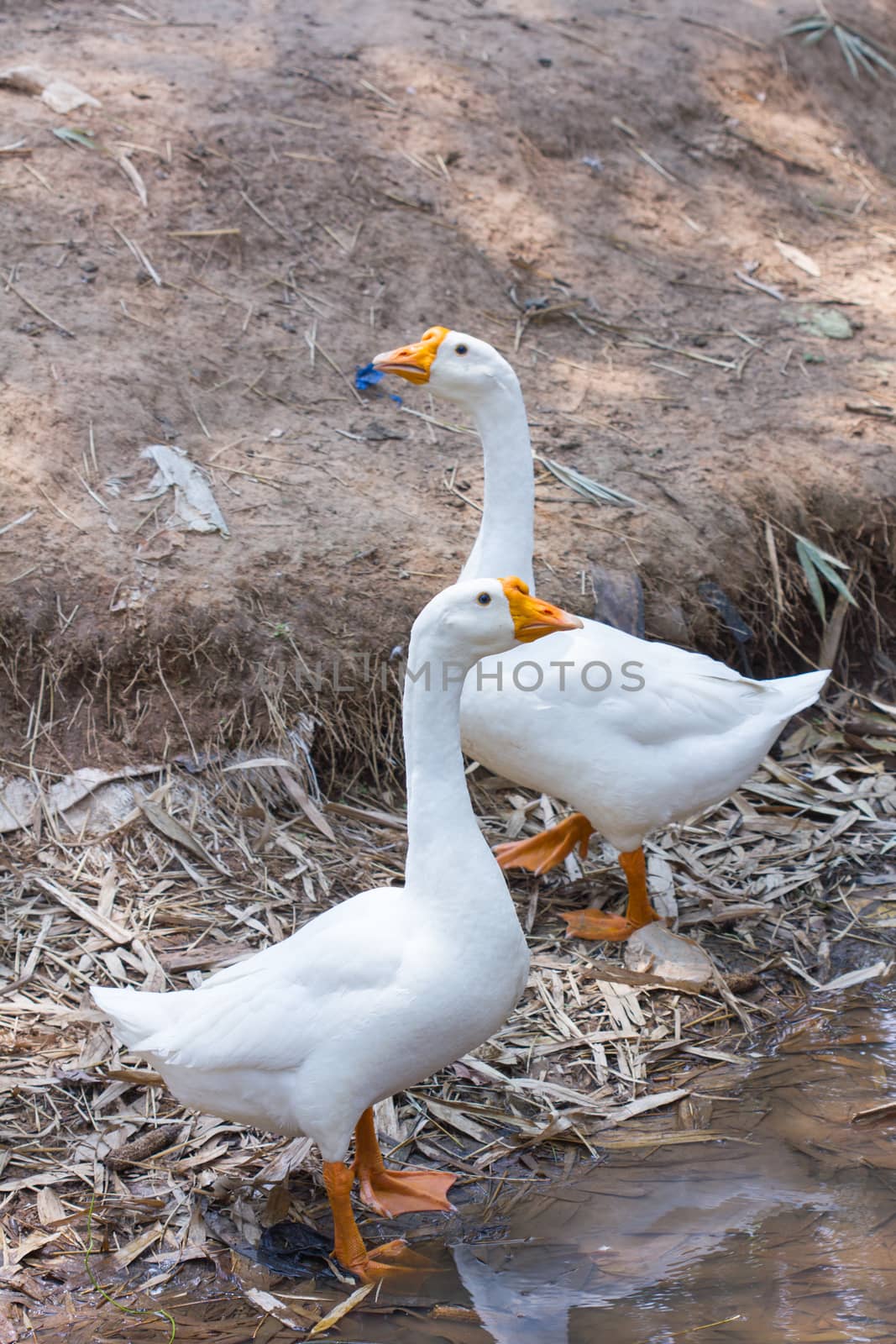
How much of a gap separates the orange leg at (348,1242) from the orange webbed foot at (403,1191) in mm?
177

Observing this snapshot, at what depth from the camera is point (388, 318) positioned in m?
6.25

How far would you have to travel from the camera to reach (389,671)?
496cm

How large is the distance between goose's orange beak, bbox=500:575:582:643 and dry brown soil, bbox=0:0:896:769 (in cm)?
185

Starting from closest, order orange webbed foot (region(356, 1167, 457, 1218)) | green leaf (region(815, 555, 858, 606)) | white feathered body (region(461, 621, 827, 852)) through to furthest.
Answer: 1. orange webbed foot (region(356, 1167, 457, 1218))
2. white feathered body (region(461, 621, 827, 852))
3. green leaf (region(815, 555, 858, 606))

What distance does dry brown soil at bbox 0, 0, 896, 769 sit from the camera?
4.89 metres

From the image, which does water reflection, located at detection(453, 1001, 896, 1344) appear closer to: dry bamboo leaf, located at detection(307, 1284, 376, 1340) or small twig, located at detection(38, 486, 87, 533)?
dry bamboo leaf, located at detection(307, 1284, 376, 1340)

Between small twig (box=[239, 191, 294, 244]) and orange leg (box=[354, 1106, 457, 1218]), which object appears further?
small twig (box=[239, 191, 294, 244])

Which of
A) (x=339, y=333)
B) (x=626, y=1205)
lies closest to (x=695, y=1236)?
(x=626, y=1205)

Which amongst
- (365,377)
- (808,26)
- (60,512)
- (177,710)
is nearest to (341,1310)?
(177,710)

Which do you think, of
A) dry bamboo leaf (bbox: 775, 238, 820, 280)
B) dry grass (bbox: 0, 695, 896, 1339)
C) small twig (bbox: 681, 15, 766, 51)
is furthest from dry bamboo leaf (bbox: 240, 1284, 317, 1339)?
small twig (bbox: 681, 15, 766, 51)

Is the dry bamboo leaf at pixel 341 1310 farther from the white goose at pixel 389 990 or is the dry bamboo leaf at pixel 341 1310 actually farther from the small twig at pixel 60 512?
the small twig at pixel 60 512

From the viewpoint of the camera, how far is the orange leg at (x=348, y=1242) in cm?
311

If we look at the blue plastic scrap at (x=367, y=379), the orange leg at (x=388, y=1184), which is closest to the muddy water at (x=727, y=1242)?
the orange leg at (x=388, y=1184)

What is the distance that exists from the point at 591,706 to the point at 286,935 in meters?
1.29
